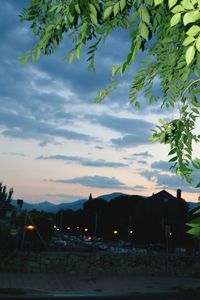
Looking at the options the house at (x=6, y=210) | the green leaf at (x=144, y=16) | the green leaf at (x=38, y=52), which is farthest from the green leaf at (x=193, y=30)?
the house at (x=6, y=210)

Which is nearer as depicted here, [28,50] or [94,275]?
[28,50]

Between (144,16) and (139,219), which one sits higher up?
(139,219)

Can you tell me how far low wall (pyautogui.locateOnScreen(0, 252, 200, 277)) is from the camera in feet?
91.1

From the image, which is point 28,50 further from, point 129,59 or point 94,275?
point 94,275

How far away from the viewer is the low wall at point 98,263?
2777cm

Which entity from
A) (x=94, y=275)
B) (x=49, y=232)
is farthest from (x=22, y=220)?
(x=94, y=275)

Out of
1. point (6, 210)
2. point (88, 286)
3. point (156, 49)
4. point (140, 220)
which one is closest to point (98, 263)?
point (88, 286)

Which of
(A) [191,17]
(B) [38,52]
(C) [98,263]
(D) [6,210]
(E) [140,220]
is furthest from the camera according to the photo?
(E) [140,220]

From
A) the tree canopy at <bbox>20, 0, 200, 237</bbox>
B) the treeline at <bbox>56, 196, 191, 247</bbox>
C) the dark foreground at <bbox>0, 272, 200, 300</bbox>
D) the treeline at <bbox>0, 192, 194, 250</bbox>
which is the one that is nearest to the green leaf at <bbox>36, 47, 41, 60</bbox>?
the tree canopy at <bbox>20, 0, 200, 237</bbox>

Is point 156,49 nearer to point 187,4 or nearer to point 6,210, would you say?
point 187,4

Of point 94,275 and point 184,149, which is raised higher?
point 184,149

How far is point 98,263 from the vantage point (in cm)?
2938

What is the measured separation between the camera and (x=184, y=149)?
463 cm

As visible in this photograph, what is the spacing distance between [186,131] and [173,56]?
90 centimetres
